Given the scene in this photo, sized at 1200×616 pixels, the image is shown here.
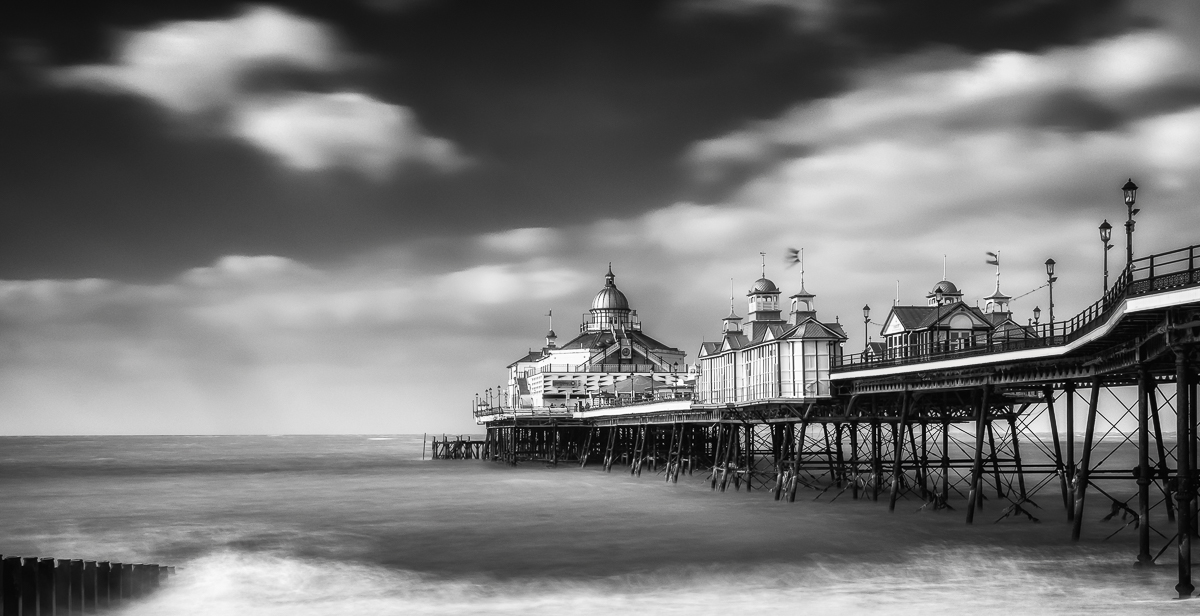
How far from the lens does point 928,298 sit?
59.6 meters

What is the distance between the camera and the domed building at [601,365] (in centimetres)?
11062

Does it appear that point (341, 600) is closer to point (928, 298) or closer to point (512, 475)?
point (928, 298)

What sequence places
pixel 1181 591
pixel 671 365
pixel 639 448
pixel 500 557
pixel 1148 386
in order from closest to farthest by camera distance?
pixel 1181 591 → pixel 1148 386 → pixel 500 557 → pixel 639 448 → pixel 671 365

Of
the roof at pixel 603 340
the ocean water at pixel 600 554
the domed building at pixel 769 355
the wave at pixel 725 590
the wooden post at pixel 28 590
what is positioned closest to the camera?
the wooden post at pixel 28 590

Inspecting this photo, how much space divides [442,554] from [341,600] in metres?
7.73

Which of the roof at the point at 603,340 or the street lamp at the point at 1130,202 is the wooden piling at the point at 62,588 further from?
the roof at the point at 603,340

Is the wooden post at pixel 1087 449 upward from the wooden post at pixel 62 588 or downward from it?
upward

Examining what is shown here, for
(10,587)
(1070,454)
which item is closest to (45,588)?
(10,587)

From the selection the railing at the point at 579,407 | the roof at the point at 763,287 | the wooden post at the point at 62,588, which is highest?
the roof at the point at 763,287

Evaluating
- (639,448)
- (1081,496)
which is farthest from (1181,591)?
(639,448)

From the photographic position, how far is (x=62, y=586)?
62.6 feet

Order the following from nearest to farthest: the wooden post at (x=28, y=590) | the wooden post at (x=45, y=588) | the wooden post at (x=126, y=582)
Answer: the wooden post at (x=28, y=590) < the wooden post at (x=45, y=588) < the wooden post at (x=126, y=582)

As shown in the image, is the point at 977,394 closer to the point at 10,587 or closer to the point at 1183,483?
the point at 1183,483

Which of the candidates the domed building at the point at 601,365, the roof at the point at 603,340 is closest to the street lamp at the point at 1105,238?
the domed building at the point at 601,365
